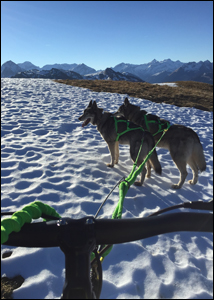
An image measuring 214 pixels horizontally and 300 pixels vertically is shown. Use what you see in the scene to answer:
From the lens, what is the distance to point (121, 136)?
496 cm

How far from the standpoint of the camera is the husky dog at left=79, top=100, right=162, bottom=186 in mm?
4469

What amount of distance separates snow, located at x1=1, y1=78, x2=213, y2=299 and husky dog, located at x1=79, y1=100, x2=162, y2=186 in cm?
55

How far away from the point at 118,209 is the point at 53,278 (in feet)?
4.81

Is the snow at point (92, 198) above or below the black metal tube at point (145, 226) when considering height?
below

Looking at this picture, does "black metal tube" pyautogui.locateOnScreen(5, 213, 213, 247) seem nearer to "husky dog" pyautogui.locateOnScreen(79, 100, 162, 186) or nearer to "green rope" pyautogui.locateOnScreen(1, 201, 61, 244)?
"green rope" pyautogui.locateOnScreen(1, 201, 61, 244)

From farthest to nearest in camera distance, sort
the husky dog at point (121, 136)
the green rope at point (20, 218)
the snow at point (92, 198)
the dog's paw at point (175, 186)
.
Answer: the dog's paw at point (175, 186) < the husky dog at point (121, 136) < the snow at point (92, 198) < the green rope at point (20, 218)

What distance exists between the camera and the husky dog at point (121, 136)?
4.47 meters

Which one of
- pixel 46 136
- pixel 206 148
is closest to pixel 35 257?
pixel 46 136

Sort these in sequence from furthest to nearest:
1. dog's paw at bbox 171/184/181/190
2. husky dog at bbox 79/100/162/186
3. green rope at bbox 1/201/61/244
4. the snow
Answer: dog's paw at bbox 171/184/181/190 < husky dog at bbox 79/100/162/186 < the snow < green rope at bbox 1/201/61/244

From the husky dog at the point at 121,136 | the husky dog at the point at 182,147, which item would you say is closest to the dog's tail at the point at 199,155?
the husky dog at the point at 182,147

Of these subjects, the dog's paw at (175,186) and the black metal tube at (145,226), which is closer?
the black metal tube at (145,226)

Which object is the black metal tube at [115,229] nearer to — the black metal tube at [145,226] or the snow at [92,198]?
the black metal tube at [145,226]

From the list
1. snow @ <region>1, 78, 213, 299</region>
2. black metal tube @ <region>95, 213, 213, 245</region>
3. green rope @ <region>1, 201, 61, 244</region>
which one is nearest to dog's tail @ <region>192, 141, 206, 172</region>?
snow @ <region>1, 78, 213, 299</region>

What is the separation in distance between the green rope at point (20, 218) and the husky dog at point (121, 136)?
12.0ft
